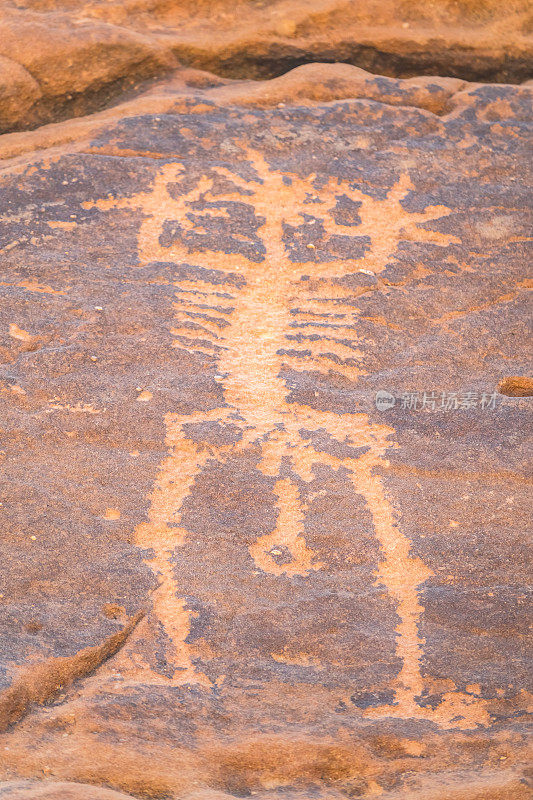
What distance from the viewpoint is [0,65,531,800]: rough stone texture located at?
2.19 m

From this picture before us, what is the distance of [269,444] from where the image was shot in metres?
2.93

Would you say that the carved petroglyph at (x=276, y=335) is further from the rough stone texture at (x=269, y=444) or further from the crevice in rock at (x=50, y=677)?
the crevice in rock at (x=50, y=677)

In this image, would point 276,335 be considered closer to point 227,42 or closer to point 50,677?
point 50,677

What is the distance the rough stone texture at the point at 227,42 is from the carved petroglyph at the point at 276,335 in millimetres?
769

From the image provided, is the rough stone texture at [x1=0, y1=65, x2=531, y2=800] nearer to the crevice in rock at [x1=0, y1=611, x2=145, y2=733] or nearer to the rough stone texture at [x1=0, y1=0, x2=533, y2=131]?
the crevice in rock at [x1=0, y1=611, x2=145, y2=733]

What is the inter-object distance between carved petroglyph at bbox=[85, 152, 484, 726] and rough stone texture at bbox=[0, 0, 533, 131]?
0.77 metres

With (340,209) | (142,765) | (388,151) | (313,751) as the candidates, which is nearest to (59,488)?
(142,765)

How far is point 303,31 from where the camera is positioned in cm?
410

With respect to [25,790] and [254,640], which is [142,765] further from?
[254,640]

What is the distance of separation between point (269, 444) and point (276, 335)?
506 millimetres

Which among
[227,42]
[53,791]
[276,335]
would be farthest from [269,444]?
[227,42]

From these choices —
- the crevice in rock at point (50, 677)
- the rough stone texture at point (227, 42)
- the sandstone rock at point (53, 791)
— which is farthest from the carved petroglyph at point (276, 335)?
the rough stone texture at point (227, 42)

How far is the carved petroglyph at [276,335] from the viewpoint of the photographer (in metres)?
2.60

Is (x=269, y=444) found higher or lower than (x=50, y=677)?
higher
